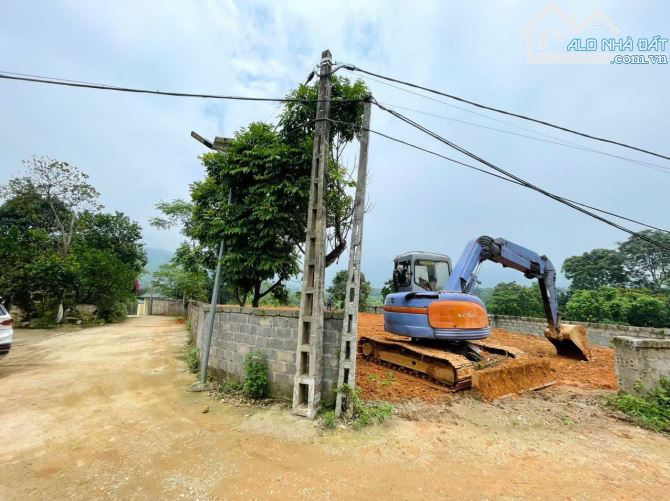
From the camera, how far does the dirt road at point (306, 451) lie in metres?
2.87

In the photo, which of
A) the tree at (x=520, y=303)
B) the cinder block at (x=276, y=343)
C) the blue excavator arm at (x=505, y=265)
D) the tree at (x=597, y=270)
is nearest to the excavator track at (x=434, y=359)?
the blue excavator arm at (x=505, y=265)

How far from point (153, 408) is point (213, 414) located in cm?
112

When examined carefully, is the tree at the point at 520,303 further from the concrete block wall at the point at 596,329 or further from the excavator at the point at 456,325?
the excavator at the point at 456,325

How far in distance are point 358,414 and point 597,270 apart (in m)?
32.6

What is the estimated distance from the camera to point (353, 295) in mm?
4625

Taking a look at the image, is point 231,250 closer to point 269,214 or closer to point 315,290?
point 269,214

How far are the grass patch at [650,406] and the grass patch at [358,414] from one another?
140 inches

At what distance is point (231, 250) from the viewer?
20.9ft

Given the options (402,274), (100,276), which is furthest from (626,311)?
(100,276)

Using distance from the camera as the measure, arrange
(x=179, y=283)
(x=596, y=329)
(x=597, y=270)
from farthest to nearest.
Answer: (x=597, y=270) < (x=179, y=283) < (x=596, y=329)

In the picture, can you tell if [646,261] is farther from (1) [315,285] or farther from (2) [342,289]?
(1) [315,285]

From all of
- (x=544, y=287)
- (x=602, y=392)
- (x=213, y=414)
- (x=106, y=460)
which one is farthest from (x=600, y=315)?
(x=106, y=460)

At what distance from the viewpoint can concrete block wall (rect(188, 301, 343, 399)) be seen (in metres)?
4.71

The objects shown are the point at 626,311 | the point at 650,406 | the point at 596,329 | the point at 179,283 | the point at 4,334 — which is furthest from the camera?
the point at 179,283
